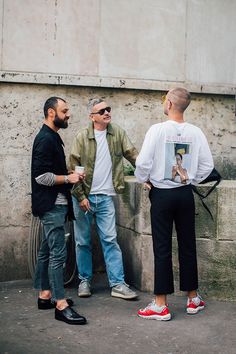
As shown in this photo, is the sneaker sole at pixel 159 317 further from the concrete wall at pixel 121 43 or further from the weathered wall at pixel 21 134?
the concrete wall at pixel 121 43

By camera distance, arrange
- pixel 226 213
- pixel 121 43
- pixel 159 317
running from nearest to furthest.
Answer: pixel 159 317 → pixel 226 213 → pixel 121 43

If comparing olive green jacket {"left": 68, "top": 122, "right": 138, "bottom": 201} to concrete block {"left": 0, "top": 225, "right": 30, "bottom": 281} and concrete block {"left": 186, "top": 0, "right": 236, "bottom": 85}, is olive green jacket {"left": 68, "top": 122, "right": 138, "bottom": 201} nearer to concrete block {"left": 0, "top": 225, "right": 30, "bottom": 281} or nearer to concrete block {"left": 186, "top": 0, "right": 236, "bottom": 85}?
concrete block {"left": 0, "top": 225, "right": 30, "bottom": 281}

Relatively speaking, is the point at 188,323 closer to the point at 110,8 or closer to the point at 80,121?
the point at 80,121

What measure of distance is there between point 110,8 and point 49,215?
3009mm

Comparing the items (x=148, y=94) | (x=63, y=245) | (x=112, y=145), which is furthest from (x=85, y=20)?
(x=63, y=245)

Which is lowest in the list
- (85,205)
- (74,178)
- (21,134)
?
(85,205)

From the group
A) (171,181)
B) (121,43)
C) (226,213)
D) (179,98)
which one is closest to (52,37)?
(121,43)

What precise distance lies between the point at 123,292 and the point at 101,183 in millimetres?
1138

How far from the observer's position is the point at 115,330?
529cm

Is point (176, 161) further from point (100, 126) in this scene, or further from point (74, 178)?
point (100, 126)

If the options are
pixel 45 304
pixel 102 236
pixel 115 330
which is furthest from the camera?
pixel 102 236

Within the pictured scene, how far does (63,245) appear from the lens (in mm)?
5578

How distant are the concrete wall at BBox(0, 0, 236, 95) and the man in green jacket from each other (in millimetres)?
1063

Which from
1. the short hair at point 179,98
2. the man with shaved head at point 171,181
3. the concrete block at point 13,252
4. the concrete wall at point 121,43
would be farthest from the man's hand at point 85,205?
the concrete wall at point 121,43
